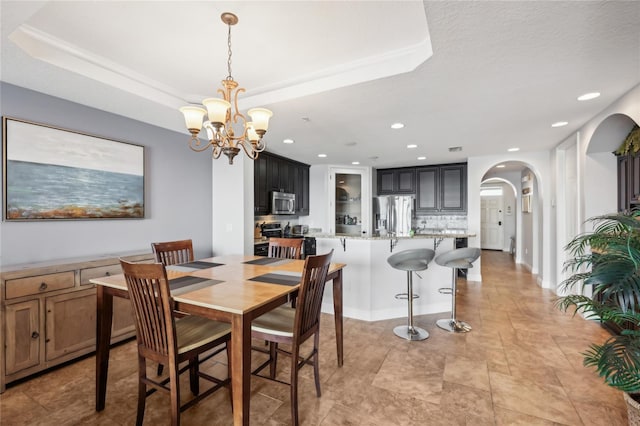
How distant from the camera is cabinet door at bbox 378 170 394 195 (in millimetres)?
6754

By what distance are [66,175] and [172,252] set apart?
3.98 feet

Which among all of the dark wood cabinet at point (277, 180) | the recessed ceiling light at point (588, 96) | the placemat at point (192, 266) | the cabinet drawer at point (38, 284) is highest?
the recessed ceiling light at point (588, 96)

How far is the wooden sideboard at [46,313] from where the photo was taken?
6.95ft

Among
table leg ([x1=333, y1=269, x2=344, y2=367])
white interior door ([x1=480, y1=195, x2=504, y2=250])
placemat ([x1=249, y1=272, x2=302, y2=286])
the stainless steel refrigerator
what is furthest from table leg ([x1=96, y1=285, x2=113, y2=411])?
white interior door ([x1=480, y1=195, x2=504, y2=250])

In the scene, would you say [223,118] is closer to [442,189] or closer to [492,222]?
[442,189]

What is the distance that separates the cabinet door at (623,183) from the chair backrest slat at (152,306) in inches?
175

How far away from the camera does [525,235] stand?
22.5 feet

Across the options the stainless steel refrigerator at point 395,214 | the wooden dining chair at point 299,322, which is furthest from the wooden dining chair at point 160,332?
the stainless steel refrigerator at point 395,214

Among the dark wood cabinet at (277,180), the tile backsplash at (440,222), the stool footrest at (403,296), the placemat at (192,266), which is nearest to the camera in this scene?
the placemat at (192,266)

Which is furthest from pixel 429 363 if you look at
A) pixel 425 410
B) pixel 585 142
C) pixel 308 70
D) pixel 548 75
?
pixel 585 142

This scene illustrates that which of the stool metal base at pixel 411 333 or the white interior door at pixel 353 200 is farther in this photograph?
the white interior door at pixel 353 200

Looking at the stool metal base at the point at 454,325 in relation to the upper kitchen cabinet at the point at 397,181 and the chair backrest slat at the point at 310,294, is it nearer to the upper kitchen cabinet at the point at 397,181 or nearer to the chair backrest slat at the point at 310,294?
the chair backrest slat at the point at 310,294

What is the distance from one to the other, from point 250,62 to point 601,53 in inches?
96.3

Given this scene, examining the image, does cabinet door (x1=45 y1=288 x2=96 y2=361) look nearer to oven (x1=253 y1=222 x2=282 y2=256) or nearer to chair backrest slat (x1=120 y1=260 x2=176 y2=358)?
chair backrest slat (x1=120 y1=260 x2=176 y2=358)
